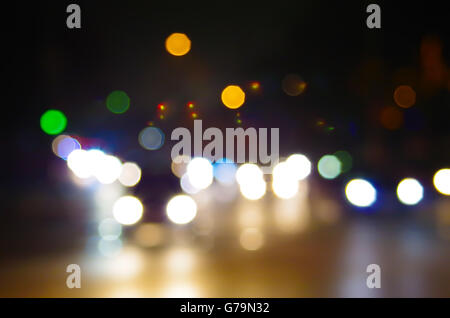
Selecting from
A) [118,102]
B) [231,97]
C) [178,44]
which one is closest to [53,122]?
[118,102]

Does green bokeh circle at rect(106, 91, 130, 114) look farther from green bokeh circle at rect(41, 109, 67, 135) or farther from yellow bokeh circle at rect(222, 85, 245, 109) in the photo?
yellow bokeh circle at rect(222, 85, 245, 109)

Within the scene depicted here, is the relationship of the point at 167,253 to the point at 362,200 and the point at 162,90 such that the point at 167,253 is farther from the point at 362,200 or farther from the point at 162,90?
the point at 362,200

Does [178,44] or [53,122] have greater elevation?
[178,44]

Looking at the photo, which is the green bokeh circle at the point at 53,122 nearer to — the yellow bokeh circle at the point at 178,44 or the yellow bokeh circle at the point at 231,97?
the yellow bokeh circle at the point at 178,44

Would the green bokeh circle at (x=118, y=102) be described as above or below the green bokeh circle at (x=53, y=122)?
above

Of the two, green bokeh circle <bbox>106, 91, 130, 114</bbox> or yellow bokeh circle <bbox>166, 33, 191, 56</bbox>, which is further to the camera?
green bokeh circle <bbox>106, 91, 130, 114</bbox>

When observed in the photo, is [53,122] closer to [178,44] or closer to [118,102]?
[118,102]

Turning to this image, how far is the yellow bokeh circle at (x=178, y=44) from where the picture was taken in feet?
8.32

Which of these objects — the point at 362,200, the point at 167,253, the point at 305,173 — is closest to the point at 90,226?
the point at 167,253

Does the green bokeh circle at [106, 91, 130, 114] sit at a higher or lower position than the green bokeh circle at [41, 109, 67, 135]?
higher

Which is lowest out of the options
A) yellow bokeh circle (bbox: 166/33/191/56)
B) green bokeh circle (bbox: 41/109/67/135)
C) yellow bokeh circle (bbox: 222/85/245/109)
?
green bokeh circle (bbox: 41/109/67/135)

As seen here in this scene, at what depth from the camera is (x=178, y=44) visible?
2.66m

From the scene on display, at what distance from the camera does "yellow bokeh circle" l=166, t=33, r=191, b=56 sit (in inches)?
99.8

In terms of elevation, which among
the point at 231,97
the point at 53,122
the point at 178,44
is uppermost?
the point at 178,44
